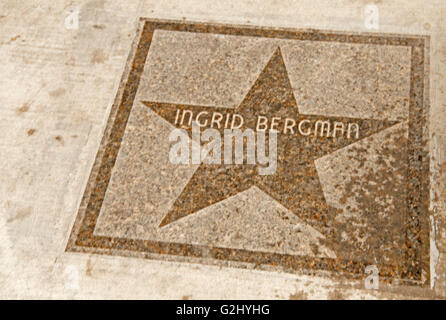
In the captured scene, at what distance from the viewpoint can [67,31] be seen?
3.56 metres

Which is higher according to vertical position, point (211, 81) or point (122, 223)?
point (211, 81)

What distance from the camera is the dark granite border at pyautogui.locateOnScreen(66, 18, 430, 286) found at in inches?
99.0

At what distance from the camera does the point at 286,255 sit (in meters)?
2.57

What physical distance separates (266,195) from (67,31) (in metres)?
2.44

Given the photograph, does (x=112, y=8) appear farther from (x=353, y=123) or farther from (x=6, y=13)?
(x=353, y=123)

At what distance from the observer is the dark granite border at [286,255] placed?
2516 mm

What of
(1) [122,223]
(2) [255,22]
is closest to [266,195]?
(1) [122,223]

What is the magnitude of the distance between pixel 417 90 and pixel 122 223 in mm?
2488
